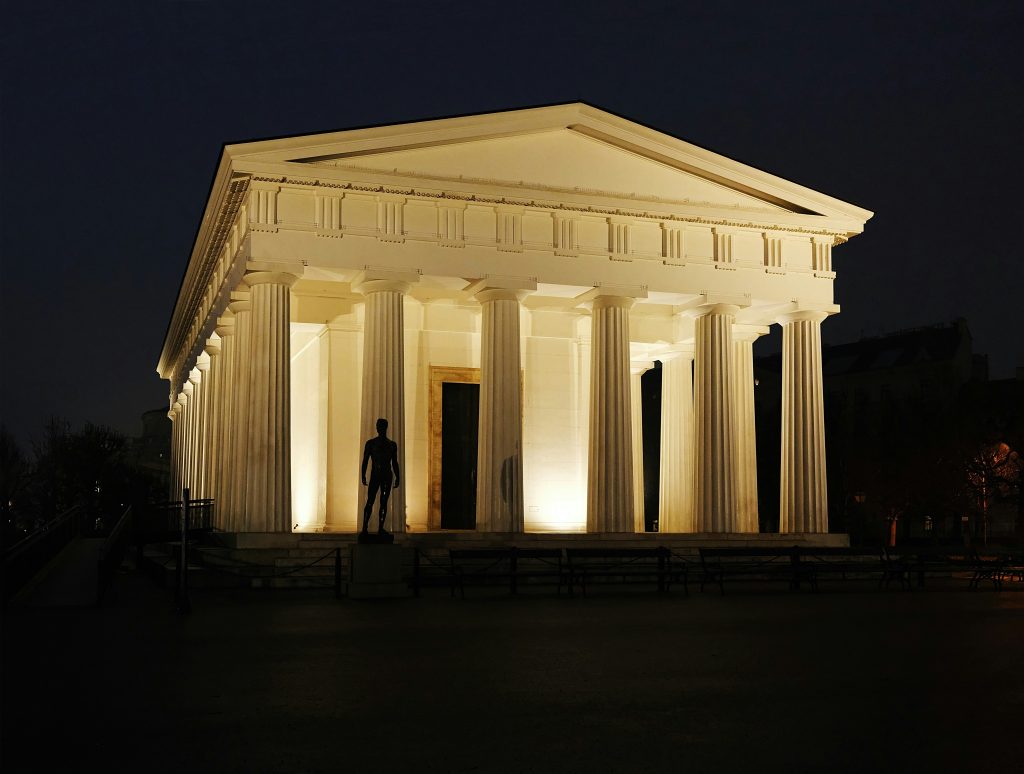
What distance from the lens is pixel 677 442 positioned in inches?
1565

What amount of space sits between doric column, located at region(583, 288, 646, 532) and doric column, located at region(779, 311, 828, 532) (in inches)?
221

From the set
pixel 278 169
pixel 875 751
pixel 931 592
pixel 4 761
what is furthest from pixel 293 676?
pixel 278 169

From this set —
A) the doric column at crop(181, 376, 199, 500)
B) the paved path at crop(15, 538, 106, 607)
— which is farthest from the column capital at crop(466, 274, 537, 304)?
the doric column at crop(181, 376, 199, 500)

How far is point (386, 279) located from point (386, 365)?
2.26 meters

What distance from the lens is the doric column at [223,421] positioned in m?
33.8

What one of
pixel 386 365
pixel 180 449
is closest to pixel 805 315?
pixel 386 365

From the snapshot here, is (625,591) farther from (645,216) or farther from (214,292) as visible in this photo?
(214,292)

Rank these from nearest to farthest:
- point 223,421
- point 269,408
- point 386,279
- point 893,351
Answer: point 269,408 < point 386,279 < point 223,421 < point 893,351

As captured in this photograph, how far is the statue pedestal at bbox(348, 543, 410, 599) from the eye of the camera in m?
22.0

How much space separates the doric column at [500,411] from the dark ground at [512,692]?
42.5 ft

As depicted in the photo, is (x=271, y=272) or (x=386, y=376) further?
(x=386, y=376)

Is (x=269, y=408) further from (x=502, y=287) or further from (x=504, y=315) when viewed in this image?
(x=502, y=287)

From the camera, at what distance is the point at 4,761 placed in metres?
7.66

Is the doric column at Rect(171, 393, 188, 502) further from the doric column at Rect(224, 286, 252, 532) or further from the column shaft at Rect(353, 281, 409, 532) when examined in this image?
the column shaft at Rect(353, 281, 409, 532)
